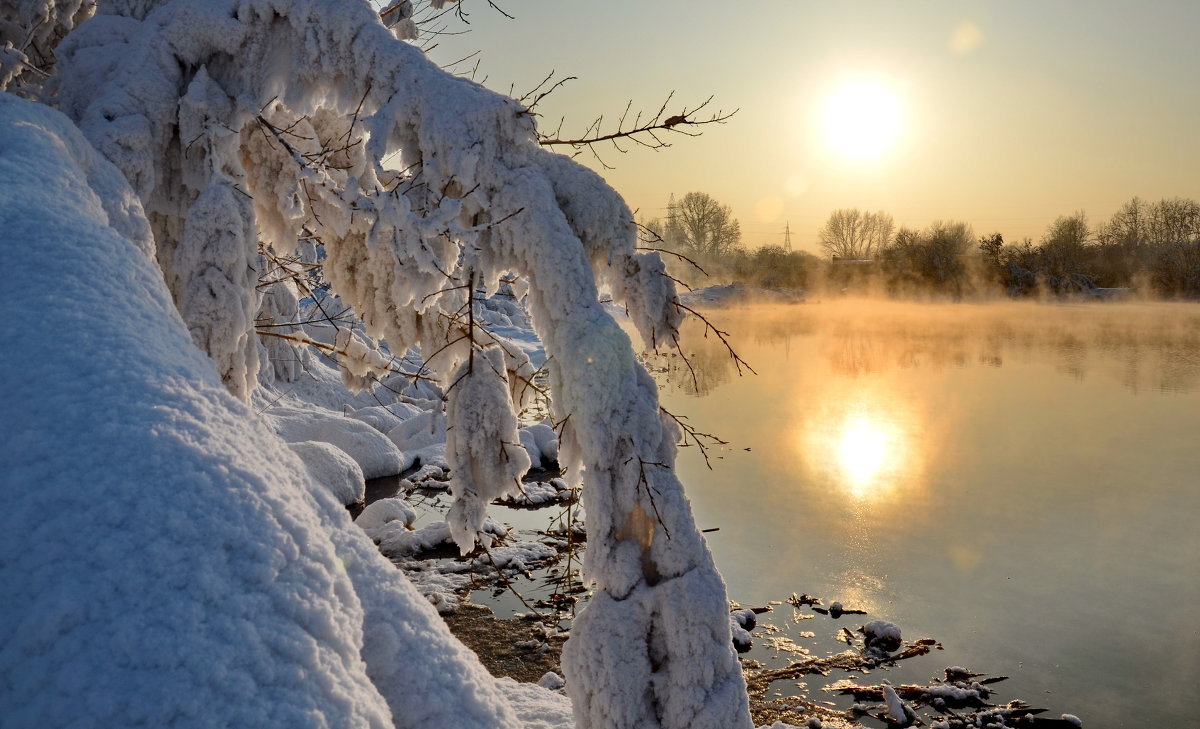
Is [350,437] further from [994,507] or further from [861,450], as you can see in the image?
[994,507]

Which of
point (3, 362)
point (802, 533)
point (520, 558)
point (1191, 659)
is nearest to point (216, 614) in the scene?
point (3, 362)

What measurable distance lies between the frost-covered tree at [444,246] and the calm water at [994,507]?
5.51ft

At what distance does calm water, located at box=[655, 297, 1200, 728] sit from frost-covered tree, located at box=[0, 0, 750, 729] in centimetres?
168

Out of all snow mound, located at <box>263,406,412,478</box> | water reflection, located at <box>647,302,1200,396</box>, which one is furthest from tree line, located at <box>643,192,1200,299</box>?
snow mound, located at <box>263,406,412,478</box>

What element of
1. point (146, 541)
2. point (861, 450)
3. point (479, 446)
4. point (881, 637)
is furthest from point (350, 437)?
point (146, 541)

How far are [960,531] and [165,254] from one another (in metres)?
13.8

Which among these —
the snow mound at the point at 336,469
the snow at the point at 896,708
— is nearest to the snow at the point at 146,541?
the snow at the point at 896,708

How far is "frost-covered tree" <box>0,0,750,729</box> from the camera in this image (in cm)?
335

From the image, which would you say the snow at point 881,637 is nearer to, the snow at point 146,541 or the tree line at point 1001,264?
the snow at point 146,541

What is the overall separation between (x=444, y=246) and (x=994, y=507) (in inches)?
575

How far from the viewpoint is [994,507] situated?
49.4 ft

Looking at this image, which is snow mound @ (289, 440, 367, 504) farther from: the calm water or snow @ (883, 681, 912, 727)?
snow @ (883, 681, 912, 727)

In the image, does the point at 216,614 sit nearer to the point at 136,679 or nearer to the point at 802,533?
the point at 136,679

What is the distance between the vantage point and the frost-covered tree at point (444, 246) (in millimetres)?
3352
